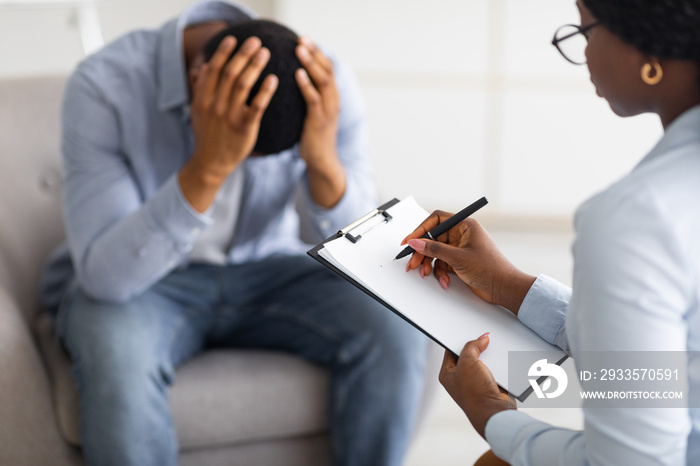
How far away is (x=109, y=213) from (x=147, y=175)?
11 cm

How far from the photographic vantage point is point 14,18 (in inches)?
103

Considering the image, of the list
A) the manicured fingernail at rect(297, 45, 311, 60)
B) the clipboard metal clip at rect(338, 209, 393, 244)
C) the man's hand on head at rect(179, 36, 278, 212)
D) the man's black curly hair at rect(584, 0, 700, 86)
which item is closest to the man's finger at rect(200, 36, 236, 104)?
the man's hand on head at rect(179, 36, 278, 212)

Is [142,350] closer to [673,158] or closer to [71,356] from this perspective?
[71,356]

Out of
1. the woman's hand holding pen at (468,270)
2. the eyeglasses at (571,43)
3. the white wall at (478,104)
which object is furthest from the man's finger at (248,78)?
the white wall at (478,104)

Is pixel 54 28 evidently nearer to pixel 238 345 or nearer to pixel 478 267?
pixel 238 345

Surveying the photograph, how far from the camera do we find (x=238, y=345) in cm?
133

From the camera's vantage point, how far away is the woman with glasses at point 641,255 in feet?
1.95

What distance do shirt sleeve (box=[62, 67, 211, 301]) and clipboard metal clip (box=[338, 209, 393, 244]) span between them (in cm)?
39

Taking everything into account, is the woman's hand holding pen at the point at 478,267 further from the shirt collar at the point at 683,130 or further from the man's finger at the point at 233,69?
the man's finger at the point at 233,69

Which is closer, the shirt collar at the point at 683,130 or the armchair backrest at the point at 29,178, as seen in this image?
the shirt collar at the point at 683,130

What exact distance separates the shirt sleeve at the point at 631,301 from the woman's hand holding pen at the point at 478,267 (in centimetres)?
22

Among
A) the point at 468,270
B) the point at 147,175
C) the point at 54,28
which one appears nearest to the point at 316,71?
the point at 147,175

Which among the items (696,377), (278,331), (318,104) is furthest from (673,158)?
(278,331)

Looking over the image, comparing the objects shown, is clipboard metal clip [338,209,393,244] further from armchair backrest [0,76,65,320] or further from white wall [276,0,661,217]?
white wall [276,0,661,217]
